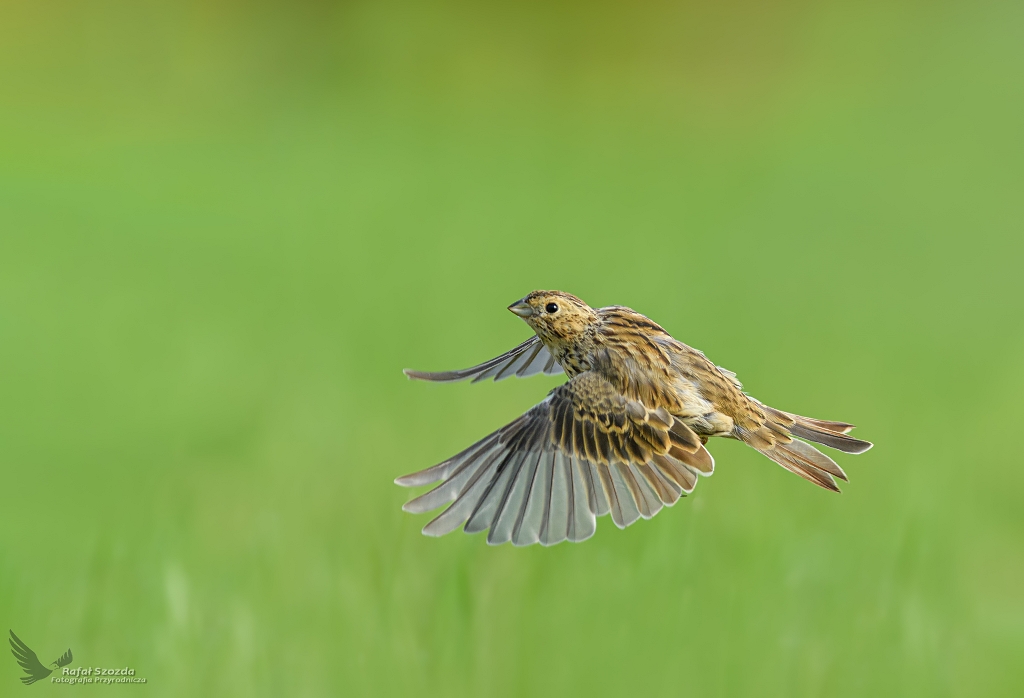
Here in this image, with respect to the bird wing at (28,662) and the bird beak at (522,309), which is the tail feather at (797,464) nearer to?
the bird beak at (522,309)

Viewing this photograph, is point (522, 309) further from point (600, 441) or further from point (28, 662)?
point (28, 662)

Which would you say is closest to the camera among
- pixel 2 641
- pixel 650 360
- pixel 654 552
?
pixel 650 360

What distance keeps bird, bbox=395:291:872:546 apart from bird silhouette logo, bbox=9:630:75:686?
137cm

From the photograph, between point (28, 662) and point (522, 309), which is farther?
point (28, 662)

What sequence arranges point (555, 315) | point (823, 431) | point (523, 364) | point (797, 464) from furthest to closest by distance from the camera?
point (523, 364) < point (823, 431) < point (555, 315) < point (797, 464)

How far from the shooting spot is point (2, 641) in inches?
140

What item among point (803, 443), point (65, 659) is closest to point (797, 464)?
point (803, 443)

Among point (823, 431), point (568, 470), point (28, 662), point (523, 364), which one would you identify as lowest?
point (28, 662)

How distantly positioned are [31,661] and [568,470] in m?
1.80

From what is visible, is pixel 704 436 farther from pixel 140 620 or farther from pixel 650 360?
pixel 140 620

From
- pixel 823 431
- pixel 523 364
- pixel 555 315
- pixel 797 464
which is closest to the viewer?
pixel 797 464

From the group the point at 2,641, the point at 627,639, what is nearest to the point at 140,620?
the point at 2,641

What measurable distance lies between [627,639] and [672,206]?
8.61m

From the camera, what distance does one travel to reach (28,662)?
339 centimetres
